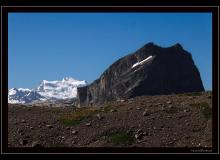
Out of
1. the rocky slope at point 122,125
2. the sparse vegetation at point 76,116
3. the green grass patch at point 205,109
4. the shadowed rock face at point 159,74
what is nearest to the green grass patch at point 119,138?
the rocky slope at point 122,125

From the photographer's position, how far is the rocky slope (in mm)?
33531

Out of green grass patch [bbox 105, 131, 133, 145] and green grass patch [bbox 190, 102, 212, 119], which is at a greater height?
green grass patch [bbox 190, 102, 212, 119]

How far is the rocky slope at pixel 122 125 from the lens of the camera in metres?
33.5

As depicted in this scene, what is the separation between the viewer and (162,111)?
38.2 metres

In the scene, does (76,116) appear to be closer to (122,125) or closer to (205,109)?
(122,125)

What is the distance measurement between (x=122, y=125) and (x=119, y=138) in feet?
6.80

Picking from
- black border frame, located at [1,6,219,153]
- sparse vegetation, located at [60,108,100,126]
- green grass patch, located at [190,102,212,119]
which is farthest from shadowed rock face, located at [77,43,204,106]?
black border frame, located at [1,6,219,153]

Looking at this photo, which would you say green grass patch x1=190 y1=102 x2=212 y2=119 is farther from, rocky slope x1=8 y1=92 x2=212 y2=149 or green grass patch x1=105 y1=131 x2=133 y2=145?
green grass patch x1=105 y1=131 x2=133 y2=145

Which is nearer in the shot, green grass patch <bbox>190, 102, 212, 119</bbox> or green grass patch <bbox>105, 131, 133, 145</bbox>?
green grass patch <bbox>105, 131, 133, 145</bbox>

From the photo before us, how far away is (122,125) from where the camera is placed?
35938 mm
